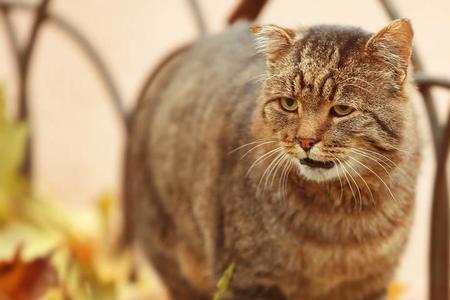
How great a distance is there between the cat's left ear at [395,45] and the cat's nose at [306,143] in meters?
0.15

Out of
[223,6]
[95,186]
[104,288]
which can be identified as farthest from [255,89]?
[95,186]

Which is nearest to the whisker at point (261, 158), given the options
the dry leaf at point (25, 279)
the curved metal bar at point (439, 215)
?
the curved metal bar at point (439, 215)

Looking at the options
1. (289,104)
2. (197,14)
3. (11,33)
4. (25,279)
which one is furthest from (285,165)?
(11,33)

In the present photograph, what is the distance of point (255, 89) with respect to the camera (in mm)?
1468

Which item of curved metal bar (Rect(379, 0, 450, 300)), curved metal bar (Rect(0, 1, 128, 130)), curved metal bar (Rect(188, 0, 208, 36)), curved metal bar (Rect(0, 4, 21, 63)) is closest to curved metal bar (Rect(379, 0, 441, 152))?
curved metal bar (Rect(379, 0, 450, 300))

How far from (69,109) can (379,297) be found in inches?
73.3

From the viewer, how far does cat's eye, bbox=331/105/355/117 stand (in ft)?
4.02

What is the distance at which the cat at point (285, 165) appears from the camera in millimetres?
1228

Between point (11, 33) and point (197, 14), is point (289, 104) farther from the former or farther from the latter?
point (11, 33)

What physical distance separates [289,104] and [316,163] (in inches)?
3.9

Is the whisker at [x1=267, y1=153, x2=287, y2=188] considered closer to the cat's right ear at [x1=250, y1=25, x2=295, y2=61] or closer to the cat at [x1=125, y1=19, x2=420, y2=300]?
the cat at [x1=125, y1=19, x2=420, y2=300]

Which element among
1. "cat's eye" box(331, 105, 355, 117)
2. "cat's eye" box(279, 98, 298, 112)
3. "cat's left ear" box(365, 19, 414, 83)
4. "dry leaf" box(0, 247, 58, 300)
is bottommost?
"dry leaf" box(0, 247, 58, 300)

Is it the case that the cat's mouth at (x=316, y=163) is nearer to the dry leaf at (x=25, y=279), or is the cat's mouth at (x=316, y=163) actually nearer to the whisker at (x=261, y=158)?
the whisker at (x=261, y=158)

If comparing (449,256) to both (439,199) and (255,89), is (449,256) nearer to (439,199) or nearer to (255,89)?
(439,199)
